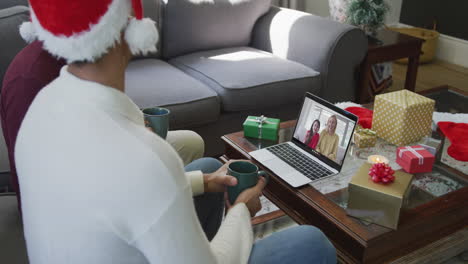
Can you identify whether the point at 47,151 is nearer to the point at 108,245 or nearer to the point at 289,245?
the point at 108,245

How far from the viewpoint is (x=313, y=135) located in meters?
1.55

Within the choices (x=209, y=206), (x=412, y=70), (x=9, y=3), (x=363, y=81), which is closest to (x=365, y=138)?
(x=209, y=206)

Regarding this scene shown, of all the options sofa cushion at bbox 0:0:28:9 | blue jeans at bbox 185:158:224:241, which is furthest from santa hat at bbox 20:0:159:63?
sofa cushion at bbox 0:0:28:9

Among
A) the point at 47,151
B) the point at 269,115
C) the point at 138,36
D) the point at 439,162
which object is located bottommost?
the point at 269,115

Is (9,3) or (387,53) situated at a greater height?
(9,3)

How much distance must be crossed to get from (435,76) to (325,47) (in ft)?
5.89

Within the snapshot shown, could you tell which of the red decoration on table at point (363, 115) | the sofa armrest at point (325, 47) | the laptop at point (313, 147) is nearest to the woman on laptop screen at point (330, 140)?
the laptop at point (313, 147)

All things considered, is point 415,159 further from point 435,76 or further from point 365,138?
point 435,76

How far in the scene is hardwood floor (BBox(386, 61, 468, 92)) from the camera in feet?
12.0

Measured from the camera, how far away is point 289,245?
3.50 ft

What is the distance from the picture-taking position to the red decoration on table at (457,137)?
159 centimetres

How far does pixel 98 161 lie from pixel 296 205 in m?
0.84

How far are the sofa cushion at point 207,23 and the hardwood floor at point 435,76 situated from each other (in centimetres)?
131

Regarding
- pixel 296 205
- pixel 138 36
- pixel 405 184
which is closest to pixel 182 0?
pixel 296 205
